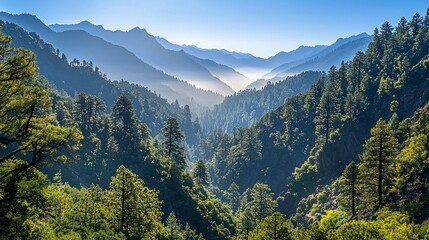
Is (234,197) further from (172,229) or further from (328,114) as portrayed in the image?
(172,229)

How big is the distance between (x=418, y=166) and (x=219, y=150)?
12019 centimetres

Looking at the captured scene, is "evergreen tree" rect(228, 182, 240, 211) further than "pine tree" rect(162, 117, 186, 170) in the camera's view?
Yes

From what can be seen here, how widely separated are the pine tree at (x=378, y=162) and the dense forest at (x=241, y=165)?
0.15 metres

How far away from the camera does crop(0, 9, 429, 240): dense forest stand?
690 inches

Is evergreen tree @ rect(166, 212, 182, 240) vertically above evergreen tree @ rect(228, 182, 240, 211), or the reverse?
evergreen tree @ rect(166, 212, 182, 240)

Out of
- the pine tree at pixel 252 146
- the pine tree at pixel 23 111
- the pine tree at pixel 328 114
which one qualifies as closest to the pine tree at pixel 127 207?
the pine tree at pixel 23 111

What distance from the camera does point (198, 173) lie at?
298 feet

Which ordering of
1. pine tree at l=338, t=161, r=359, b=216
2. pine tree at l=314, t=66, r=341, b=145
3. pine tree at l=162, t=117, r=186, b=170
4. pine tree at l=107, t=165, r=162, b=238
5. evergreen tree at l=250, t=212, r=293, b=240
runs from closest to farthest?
evergreen tree at l=250, t=212, r=293, b=240 < pine tree at l=107, t=165, r=162, b=238 < pine tree at l=338, t=161, r=359, b=216 < pine tree at l=162, t=117, r=186, b=170 < pine tree at l=314, t=66, r=341, b=145

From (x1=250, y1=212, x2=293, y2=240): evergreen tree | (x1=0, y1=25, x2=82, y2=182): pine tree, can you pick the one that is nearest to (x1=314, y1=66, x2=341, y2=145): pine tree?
(x1=250, y1=212, x2=293, y2=240): evergreen tree

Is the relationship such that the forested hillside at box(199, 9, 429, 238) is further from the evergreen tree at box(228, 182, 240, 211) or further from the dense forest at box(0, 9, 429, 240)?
the evergreen tree at box(228, 182, 240, 211)

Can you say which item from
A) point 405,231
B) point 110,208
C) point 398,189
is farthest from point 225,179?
point 405,231

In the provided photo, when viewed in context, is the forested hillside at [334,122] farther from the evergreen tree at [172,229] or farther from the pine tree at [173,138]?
the evergreen tree at [172,229]

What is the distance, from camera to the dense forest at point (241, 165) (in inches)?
690

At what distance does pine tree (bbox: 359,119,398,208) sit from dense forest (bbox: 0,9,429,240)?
147 mm
